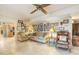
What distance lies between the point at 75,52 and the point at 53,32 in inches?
21.6

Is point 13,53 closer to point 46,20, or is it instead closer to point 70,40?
point 46,20

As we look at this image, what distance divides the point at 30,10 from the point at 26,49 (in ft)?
2.40

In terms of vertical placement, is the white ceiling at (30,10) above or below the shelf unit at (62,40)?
above

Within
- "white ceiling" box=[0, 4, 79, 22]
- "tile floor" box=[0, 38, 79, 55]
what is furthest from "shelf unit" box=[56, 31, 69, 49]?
"white ceiling" box=[0, 4, 79, 22]

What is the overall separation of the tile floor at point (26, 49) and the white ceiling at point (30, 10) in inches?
17.5


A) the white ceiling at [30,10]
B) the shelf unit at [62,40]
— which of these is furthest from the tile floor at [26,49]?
the white ceiling at [30,10]

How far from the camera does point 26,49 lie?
6.70ft

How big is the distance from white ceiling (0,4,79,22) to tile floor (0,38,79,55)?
445 mm

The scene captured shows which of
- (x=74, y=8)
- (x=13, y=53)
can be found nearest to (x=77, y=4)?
(x=74, y=8)

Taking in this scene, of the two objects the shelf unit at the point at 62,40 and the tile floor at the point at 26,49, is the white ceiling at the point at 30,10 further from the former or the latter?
the tile floor at the point at 26,49

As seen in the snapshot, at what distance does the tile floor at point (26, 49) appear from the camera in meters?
2.00

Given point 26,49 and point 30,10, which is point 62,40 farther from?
point 30,10

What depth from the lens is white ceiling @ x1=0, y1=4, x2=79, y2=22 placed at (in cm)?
196

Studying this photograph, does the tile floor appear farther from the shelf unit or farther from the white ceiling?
the white ceiling
